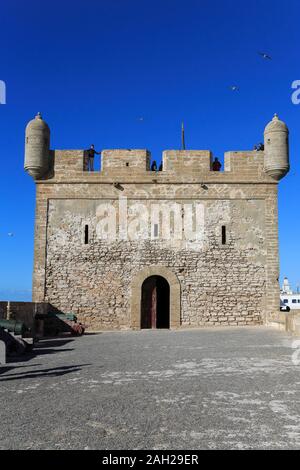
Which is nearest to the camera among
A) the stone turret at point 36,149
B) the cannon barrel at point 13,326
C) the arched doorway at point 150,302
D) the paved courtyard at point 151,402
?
the paved courtyard at point 151,402

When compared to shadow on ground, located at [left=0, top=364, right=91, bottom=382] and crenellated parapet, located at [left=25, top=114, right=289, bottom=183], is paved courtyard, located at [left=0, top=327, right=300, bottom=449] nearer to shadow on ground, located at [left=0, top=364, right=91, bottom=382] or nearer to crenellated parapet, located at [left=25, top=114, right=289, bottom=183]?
shadow on ground, located at [left=0, top=364, right=91, bottom=382]

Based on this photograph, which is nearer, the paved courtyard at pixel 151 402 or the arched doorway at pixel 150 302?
the paved courtyard at pixel 151 402

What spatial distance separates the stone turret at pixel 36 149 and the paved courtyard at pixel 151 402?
943 cm

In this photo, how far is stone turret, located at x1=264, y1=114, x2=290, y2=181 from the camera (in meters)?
15.6

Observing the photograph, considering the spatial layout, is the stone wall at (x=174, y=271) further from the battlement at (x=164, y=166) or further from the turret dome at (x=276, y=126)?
the turret dome at (x=276, y=126)

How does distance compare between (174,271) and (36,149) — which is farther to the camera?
(36,149)

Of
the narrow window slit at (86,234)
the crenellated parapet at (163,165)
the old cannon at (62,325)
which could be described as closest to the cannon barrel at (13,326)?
the old cannon at (62,325)

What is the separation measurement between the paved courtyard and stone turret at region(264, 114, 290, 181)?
9.37 metres

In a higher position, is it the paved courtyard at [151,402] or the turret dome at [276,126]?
the turret dome at [276,126]

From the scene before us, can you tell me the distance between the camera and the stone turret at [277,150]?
51.0 ft

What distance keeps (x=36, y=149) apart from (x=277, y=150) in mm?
8219

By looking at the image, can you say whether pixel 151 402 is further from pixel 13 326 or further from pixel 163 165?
pixel 163 165

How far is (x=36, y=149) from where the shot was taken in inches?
615

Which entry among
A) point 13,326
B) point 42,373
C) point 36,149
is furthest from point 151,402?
point 36,149
